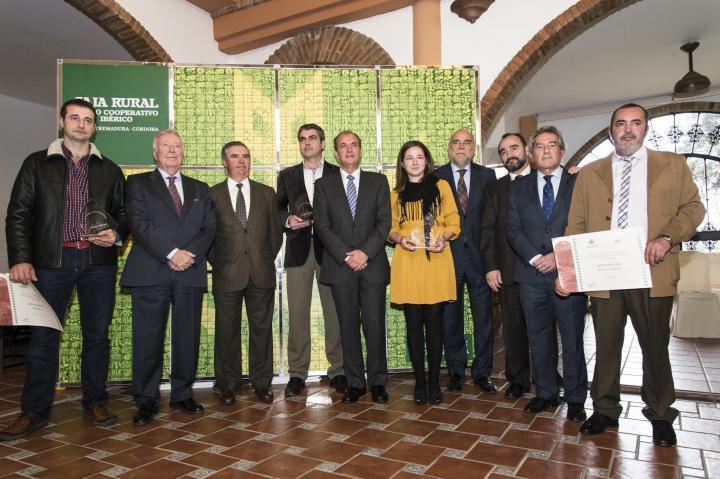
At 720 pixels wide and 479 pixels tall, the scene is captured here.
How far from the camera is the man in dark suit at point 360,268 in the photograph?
3625 mm

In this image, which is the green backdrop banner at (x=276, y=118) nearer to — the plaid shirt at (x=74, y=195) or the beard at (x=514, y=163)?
the beard at (x=514, y=163)

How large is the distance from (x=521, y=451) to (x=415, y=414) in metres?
0.81

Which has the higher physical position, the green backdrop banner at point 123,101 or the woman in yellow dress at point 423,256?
the green backdrop banner at point 123,101

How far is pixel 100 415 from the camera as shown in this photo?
332 centimetres

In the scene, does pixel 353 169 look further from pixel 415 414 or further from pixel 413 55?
pixel 413 55

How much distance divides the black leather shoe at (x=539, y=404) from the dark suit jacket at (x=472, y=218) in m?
0.95

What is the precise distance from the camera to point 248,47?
22.7 feet

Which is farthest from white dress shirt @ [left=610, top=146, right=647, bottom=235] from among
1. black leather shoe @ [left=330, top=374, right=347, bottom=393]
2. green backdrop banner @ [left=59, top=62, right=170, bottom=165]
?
green backdrop banner @ [left=59, top=62, right=170, bottom=165]

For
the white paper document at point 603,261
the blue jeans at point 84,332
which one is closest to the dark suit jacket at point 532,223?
the white paper document at point 603,261

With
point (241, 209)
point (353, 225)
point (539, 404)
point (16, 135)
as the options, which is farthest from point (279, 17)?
point (16, 135)

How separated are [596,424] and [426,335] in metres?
1.11

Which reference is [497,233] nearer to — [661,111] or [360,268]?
[360,268]

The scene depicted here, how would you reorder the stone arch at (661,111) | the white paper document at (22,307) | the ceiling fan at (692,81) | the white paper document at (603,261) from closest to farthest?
the white paper document at (603,261), the white paper document at (22,307), the ceiling fan at (692,81), the stone arch at (661,111)

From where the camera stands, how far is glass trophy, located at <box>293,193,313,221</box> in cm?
377
